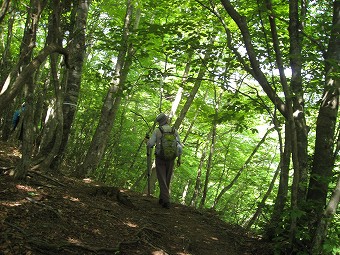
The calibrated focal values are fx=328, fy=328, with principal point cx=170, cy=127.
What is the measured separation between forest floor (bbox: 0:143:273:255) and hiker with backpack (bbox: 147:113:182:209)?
490 millimetres

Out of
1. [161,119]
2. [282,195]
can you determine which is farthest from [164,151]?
[282,195]

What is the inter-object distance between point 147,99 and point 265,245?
14.6 meters

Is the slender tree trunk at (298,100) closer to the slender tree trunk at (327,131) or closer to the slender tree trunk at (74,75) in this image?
the slender tree trunk at (327,131)

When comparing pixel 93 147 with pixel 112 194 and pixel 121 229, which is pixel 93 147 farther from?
pixel 121 229

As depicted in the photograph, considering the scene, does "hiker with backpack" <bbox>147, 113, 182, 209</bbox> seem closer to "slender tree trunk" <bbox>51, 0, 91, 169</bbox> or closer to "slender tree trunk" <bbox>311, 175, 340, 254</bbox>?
"slender tree trunk" <bbox>51, 0, 91, 169</bbox>

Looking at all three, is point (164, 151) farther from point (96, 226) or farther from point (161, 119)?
point (96, 226)

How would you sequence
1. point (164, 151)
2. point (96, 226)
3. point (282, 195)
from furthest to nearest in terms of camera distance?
point (164, 151) < point (282, 195) < point (96, 226)

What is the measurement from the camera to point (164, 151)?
7.06 metres

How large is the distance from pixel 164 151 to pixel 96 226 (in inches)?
110

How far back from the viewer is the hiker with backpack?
279 inches

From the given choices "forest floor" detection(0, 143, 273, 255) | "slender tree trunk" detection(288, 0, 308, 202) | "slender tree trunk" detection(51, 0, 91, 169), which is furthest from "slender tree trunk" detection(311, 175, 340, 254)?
"slender tree trunk" detection(51, 0, 91, 169)

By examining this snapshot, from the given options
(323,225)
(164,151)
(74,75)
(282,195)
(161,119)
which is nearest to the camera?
(323,225)

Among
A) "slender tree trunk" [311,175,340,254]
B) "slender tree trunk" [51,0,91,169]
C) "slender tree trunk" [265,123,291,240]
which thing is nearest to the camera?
"slender tree trunk" [311,175,340,254]

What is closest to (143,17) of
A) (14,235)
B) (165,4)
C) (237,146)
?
(165,4)
